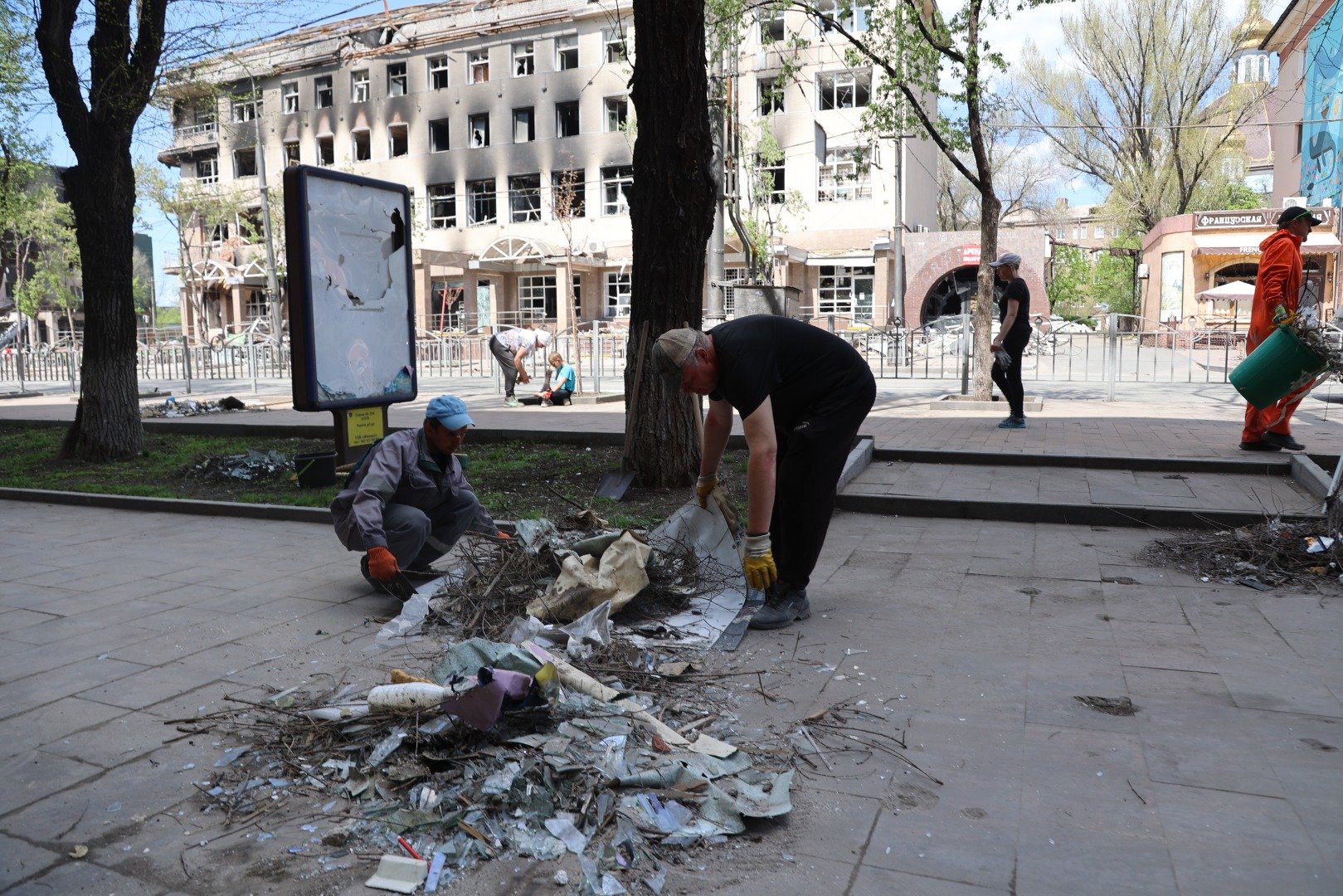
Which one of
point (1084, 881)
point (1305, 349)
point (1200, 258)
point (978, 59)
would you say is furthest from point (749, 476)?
point (1200, 258)

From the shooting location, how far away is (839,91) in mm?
36344

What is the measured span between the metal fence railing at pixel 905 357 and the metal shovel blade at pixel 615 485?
5.12 metres

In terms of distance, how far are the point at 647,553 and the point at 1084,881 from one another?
2604mm

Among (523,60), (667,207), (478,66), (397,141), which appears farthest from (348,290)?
(397,141)

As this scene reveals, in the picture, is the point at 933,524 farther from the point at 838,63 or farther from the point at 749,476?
the point at 838,63

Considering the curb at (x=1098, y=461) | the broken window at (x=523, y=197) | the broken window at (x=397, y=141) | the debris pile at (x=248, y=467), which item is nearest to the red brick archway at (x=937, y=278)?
the broken window at (x=523, y=197)

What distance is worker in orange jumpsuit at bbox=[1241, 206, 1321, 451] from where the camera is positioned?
26.5 ft

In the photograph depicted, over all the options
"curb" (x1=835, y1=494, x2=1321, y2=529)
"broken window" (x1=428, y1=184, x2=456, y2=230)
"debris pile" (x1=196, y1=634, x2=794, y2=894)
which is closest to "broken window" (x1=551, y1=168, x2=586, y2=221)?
"broken window" (x1=428, y1=184, x2=456, y2=230)

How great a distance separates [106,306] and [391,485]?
24.1ft

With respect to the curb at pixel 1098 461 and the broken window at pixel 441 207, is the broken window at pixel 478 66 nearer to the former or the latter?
the broken window at pixel 441 207

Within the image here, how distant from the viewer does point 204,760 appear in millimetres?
3363

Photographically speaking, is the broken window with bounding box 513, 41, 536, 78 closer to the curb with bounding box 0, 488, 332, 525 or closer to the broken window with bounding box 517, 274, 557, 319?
the broken window with bounding box 517, 274, 557, 319

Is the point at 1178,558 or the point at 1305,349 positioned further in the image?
the point at 1305,349

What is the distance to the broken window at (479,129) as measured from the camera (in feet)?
139
